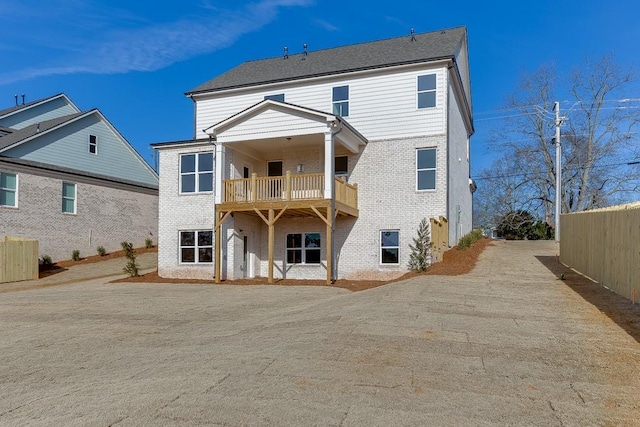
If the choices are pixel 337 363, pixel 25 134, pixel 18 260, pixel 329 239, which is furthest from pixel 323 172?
pixel 25 134

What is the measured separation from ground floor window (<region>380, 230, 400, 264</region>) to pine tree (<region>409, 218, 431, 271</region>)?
2.34 feet

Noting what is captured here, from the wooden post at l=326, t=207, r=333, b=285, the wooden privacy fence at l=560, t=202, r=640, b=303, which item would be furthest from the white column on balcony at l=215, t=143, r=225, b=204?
the wooden privacy fence at l=560, t=202, r=640, b=303

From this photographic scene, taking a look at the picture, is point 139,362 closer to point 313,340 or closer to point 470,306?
A: point 313,340

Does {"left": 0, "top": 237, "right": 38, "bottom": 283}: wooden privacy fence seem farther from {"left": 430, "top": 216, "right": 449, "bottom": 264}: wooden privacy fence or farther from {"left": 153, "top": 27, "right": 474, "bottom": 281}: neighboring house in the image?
{"left": 430, "top": 216, "right": 449, "bottom": 264}: wooden privacy fence

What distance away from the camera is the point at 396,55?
19.1 meters

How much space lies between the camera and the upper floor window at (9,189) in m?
21.5

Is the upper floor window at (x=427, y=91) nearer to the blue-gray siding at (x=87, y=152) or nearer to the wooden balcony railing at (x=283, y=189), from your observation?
the wooden balcony railing at (x=283, y=189)

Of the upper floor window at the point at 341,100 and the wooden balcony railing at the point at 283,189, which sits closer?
the wooden balcony railing at the point at 283,189

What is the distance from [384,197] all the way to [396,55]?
5.88 meters

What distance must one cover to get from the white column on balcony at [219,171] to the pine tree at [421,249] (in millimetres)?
7272

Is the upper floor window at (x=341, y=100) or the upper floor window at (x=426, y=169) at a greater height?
the upper floor window at (x=341, y=100)

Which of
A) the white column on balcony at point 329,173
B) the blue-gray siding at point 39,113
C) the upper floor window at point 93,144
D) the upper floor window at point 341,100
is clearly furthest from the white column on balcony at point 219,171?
the blue-gray siding at point 39,113

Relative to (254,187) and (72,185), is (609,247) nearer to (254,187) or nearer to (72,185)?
(254,187)

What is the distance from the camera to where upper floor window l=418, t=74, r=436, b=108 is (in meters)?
17.8
